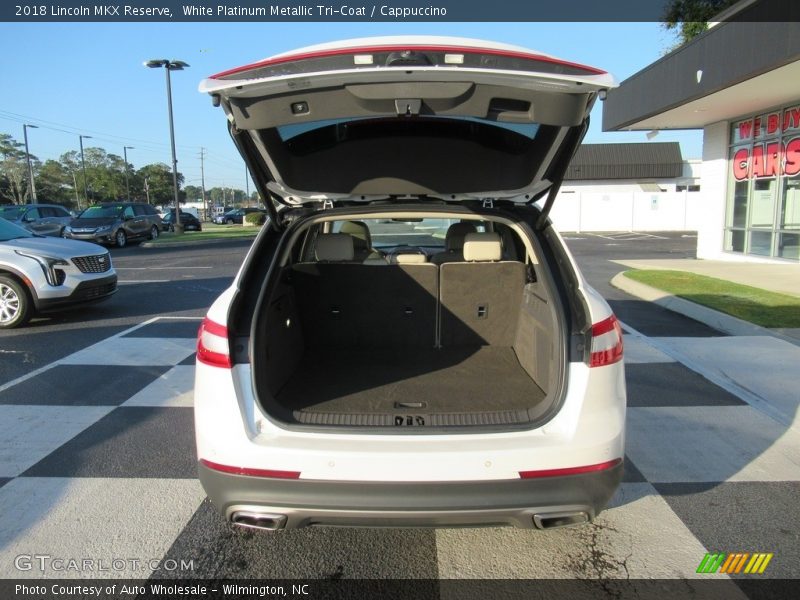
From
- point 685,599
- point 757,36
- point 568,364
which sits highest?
point 757,36

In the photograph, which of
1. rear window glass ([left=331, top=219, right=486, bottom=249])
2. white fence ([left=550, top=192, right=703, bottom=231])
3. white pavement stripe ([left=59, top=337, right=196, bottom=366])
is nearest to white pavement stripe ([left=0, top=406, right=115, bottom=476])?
white pavement stripe ([left=59, top=337, right=196, bottom=366])

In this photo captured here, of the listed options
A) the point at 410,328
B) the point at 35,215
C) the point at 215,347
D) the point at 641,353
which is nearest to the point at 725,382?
the point at 641,353

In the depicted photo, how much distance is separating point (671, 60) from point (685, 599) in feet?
46.3

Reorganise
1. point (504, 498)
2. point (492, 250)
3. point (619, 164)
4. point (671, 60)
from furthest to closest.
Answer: point (619, 164)
point (671, 60)
point (492, 250)
point (504, 498)

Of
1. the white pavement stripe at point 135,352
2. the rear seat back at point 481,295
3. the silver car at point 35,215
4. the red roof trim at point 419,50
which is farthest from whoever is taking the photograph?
the silver car at point 35,215

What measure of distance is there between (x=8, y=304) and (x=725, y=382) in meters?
8.26

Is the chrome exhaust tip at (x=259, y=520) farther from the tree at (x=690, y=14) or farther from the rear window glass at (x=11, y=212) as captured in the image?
the tree at (x=690, y=14)

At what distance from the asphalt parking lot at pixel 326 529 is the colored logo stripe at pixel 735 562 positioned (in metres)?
0.04

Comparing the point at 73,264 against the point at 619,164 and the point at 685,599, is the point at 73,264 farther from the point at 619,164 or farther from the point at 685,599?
the point at 619,164

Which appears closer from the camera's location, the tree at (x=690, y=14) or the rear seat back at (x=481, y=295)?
the rear seat back at (x=481, y=295)

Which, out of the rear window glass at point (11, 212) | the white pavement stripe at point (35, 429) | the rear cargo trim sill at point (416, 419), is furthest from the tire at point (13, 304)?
the rear window glass at point (11, 212)

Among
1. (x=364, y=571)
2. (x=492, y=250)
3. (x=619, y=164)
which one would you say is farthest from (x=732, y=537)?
(x=619, y=164)

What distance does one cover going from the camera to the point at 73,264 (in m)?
7.71

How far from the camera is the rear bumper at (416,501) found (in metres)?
2.26
